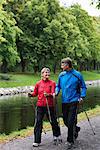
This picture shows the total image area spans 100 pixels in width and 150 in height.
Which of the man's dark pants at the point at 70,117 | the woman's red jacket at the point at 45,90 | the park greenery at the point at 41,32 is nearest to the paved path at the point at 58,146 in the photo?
the man's dark pants at the point at 70,117

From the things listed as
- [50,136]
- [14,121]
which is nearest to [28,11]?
[14,121]

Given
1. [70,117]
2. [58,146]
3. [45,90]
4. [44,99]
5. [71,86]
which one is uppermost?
[71,86]

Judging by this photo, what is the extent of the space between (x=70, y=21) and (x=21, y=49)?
13.7 meters

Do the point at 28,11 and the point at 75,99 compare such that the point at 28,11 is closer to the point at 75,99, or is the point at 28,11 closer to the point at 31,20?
the point at 31,20

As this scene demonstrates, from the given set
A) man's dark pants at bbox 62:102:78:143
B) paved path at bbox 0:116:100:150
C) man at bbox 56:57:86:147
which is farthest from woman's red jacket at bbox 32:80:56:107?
paved path at bbox 0:116:100:150

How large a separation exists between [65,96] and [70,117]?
66 cm

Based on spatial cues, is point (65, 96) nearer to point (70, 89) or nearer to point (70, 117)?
point (70, 89)

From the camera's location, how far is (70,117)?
1124 cm

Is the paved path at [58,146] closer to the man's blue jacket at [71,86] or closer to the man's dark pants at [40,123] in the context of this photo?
the man's dark pants at [40,123]

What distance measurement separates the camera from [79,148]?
11.0 metres

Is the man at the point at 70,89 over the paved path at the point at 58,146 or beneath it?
over

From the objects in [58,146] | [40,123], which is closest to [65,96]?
[40,123]

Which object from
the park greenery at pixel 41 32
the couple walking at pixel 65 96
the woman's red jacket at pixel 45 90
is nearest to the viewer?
the couple walking at pixel 65 96

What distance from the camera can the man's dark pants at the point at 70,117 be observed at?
1122cm
